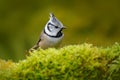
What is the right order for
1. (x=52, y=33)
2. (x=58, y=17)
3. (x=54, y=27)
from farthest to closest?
(x=58, y=17) → (x=52, y=33) → (x=54, y=27)

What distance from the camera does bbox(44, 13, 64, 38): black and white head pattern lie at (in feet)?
25.0

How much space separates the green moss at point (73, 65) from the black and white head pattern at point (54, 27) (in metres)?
1.13

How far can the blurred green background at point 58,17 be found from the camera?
14383 mm

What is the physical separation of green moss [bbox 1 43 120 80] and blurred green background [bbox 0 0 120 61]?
764 centimetres

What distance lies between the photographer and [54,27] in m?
7.75

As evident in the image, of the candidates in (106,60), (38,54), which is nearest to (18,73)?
(38,54)

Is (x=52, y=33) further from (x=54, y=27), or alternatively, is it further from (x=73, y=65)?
(x=73, y=65)

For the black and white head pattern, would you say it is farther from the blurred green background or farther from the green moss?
the blurred green background

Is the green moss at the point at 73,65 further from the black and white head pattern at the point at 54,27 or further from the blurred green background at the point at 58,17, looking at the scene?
the blurred green background at the point at 58,17

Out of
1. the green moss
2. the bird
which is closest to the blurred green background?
the bird

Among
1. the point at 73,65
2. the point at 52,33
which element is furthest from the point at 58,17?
the point at 73,65

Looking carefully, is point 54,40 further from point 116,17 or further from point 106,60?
point 116,17

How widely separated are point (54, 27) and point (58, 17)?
21.9 feet

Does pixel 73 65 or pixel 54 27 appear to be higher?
pixel 54 27
